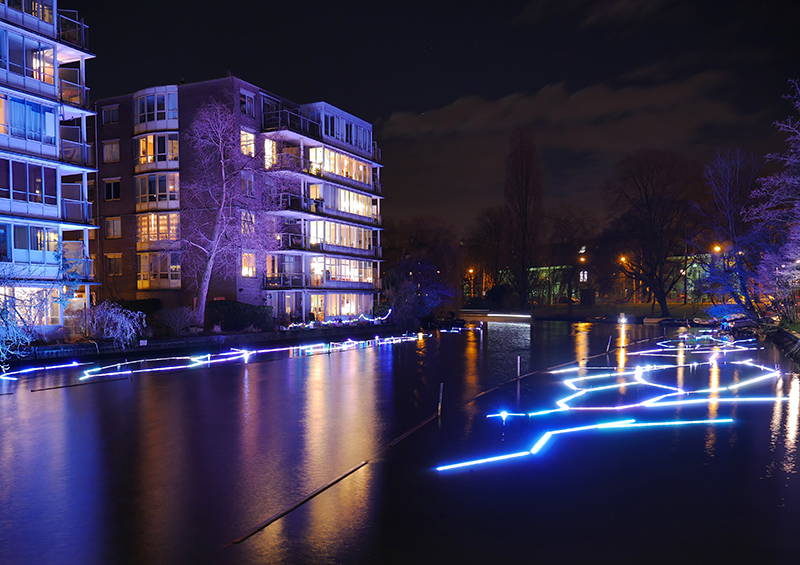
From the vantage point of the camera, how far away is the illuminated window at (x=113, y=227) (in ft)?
147

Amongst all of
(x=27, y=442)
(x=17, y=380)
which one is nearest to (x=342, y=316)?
(x=17, y=380)

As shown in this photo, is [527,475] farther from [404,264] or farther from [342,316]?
[404,264]

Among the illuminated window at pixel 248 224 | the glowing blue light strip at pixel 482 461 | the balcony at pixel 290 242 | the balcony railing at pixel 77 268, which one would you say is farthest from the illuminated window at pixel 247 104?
the glowing blue light strip at pixel 482 461

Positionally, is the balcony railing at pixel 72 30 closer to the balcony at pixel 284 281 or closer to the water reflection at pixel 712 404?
the balcony at pixel 284 281

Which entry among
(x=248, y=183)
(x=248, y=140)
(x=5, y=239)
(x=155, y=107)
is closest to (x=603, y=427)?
(x=5, y=239)

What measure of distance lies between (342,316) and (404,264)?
12941mm

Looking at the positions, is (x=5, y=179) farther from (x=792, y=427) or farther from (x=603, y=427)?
(x=792, y=427)

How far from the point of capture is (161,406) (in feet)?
42.1

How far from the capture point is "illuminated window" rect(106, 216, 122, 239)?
44.9 m

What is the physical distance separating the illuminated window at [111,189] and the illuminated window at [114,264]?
414cm

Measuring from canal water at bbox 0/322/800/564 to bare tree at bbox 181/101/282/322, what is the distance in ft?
66.2

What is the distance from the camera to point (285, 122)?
145 feet

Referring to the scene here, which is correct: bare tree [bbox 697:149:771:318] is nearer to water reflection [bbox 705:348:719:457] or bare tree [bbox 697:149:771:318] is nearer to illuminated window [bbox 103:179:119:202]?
water reflection [bbox 705:348:719:457]

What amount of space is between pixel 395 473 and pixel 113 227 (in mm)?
43046
